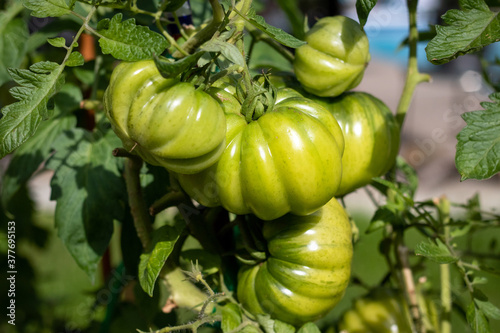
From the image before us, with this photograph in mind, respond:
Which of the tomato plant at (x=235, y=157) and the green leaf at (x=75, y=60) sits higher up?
the green leaf at (x=75, y=60)

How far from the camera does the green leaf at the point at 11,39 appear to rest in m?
0.90

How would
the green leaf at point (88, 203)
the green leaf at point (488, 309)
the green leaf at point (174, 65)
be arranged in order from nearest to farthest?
the green leaf at point (174, 65), the green leaf at point (488, 309), the green leaf at point (88, 203)

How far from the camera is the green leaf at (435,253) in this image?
63 cm

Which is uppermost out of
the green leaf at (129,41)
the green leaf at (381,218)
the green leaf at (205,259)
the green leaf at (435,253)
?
the green leaf at (129,41)

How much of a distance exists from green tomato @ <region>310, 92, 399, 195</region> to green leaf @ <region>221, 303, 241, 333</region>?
0.69 ft

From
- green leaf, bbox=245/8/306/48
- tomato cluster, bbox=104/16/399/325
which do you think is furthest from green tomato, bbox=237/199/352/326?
green leaf, bbox=245/8/306/48

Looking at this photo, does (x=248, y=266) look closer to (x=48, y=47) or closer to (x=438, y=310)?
(x=438, y=310)

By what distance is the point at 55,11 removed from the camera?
0.56 metres

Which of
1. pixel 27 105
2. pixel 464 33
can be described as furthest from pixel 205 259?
pixel 464 33

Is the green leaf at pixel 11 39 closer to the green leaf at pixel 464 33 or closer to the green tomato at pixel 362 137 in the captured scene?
the green tomato at pixel 362 137

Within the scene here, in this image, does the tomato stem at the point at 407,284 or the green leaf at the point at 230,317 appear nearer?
the green leaf at the point at 230,317

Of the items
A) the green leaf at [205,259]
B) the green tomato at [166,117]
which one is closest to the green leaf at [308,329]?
the green leaf at [205,259]

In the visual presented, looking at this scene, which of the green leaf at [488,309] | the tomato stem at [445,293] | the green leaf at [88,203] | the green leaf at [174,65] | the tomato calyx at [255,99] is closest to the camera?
the green leaf at [174,65]

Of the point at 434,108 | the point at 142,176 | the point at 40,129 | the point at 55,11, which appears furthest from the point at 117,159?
the point at 434,108
